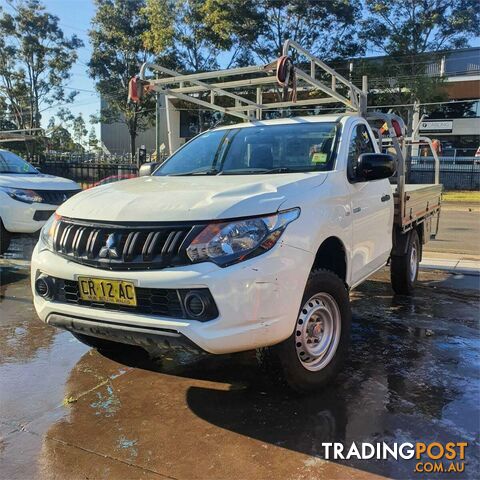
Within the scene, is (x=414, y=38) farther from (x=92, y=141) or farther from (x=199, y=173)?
(x=92, y=141)

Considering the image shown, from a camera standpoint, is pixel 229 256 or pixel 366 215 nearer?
pixel 229 256

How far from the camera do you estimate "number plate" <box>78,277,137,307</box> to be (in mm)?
3088

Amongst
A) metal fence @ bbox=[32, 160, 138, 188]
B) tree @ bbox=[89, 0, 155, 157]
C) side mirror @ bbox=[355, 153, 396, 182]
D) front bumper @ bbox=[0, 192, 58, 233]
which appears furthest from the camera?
tree @ bbox=[89, 0, 155, 157]

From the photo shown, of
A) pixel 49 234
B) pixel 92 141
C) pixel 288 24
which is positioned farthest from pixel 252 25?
pixel 92 141

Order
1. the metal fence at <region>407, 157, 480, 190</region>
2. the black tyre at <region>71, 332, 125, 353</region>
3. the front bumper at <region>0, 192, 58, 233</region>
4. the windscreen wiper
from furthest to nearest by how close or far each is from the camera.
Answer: the metal fence at <region>407, 157, 480, 190</region>
the front bumper at <region>0, 192, 58, 233</region>
the windscreen wiper
the black tyre at <region>71, 332, 125, 353</region>

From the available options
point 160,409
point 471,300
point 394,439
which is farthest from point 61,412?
point 471,300

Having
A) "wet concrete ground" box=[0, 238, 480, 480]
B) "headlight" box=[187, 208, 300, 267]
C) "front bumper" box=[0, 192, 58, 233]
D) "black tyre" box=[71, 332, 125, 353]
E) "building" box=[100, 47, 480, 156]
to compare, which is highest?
"building" box=[100, 47, 480, 156]

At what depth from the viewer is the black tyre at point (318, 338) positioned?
131 inches

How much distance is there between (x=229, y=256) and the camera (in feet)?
9.68

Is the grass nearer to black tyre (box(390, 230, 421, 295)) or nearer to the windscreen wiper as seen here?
black tyre (box(390, 230, 421, 295))

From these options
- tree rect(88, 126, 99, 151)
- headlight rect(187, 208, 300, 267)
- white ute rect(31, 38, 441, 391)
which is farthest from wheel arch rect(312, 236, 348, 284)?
tree rect(88, 126, 99, 151)

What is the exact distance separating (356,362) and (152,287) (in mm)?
2015

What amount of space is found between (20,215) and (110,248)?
17.7ft

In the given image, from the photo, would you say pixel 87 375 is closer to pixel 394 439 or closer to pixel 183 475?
pixel 183 475
